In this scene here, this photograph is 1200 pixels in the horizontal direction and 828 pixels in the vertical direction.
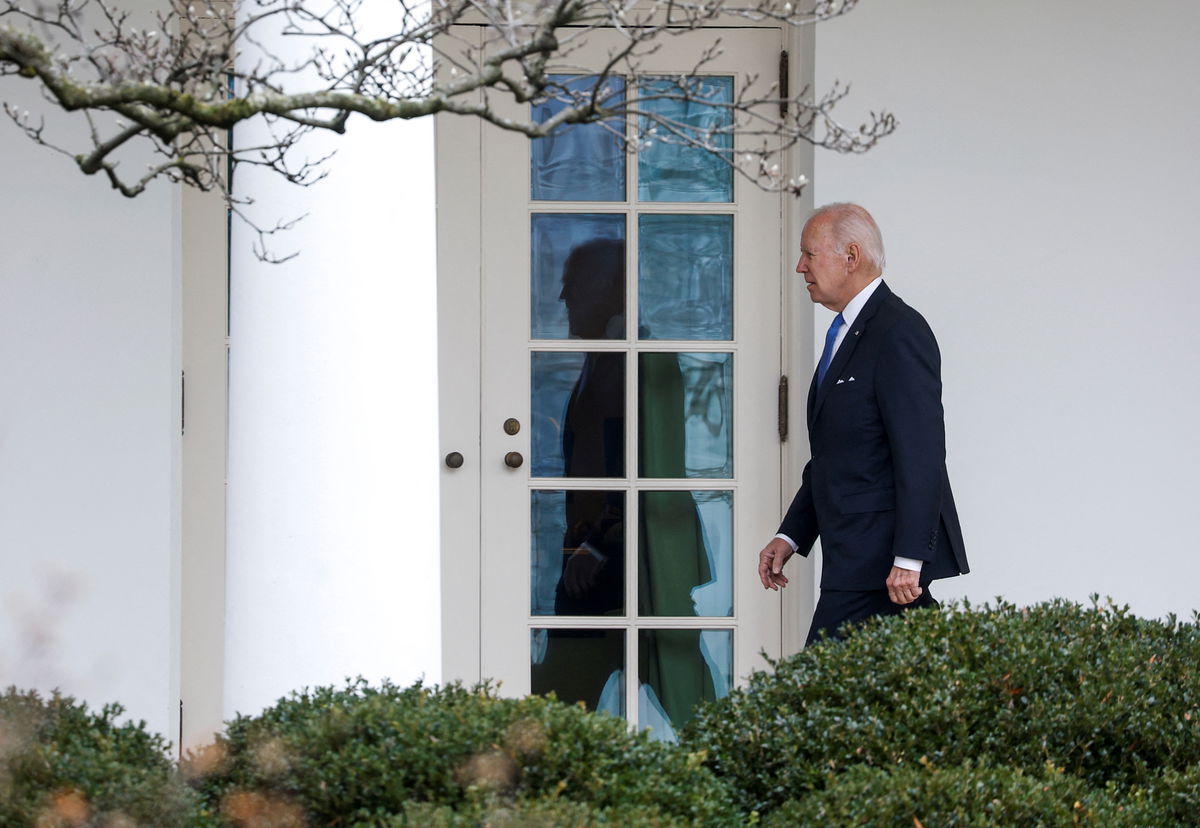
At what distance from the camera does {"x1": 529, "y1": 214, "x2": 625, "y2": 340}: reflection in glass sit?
194 inches

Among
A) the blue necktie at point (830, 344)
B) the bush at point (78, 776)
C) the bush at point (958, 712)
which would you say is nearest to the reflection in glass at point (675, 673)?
the blue necktie at point (830, 344)

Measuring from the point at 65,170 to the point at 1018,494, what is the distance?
3.26m

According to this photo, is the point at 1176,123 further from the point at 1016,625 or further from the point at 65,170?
the point at 65,170

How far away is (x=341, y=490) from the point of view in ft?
9.56

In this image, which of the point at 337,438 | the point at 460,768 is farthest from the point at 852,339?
the point at 460,768

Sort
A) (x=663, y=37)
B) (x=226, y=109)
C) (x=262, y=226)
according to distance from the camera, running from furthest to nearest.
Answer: (x=663, y=37) < (x=262, y=226) < (x=226, y=109)

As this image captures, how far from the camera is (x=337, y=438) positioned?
2.92m

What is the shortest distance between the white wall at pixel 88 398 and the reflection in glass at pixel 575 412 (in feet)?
4.00

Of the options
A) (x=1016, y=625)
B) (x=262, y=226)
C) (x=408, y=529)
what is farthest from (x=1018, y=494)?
(x=262, y=226)

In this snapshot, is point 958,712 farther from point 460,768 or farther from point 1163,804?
point 460,768

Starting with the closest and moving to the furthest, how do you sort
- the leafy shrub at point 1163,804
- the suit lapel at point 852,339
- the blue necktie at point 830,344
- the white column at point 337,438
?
the leafy shrub at point 1163,804, the white column at point 337,438, the suit lapel at point 852,339, the blue necktie at point 830,344

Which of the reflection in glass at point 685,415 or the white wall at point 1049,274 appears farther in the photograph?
the reflection in glass at point 685,415

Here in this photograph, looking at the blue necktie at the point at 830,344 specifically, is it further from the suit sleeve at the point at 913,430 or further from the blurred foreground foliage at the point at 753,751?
the blurred foreground foliage at the point at 753,751

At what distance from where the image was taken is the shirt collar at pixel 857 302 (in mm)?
3985
